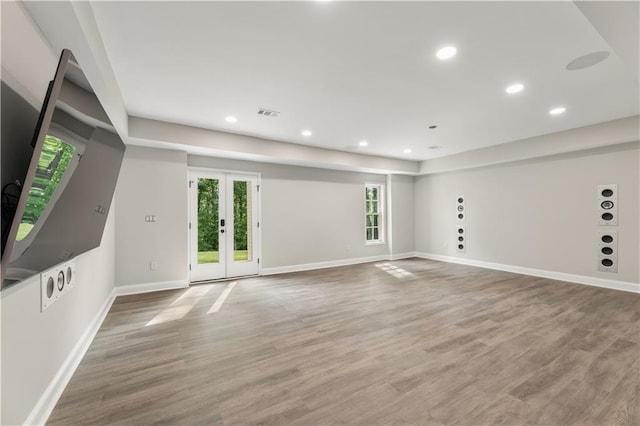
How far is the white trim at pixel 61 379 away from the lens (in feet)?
5.52

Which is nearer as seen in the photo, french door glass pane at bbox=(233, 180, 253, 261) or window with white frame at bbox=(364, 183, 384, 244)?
french door glass pane at bbox=(233, 180, 253, 261)

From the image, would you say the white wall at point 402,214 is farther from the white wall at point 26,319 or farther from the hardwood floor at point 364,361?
the white wall at point 26,319

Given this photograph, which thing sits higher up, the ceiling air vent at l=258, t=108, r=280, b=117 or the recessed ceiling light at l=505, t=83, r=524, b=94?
the recessed ceiling light at l=505, t=83, r=524, b=94

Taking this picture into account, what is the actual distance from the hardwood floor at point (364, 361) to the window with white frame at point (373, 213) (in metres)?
3.36

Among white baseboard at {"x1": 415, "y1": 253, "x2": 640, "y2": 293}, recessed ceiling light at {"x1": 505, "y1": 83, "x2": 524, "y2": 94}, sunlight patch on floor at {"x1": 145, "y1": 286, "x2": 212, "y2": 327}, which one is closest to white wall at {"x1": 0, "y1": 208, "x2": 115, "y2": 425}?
sunlight patch on floor at {"x1": 145, "y1": 286, "x2": 212, "y2": 327}

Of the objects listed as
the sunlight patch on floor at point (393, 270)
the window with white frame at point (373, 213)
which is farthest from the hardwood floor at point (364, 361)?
the window with white frame at point (373, 213)

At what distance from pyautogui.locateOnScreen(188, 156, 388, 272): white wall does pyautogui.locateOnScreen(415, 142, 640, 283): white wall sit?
2.42 metres

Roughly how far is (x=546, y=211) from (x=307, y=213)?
4.83m

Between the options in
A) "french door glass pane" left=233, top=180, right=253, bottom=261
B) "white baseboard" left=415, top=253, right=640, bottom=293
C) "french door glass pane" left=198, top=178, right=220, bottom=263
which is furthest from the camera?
"french door glass pane" left=233, top=180, right=253, bottom=261

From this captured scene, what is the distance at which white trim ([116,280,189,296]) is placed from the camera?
439 centimetres

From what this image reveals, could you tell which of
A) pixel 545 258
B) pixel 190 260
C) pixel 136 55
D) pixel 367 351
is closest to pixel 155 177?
pixel 190 260

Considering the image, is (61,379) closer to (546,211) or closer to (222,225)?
(222,225)

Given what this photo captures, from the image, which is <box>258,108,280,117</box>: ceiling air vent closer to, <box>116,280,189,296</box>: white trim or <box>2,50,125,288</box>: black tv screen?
<box>2,50,125,288</box>: black tv screen

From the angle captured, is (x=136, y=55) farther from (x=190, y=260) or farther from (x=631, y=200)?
(x=631, y=200)
